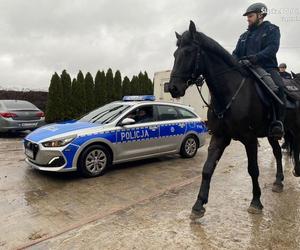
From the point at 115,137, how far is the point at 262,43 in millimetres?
3655

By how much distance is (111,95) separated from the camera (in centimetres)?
2138

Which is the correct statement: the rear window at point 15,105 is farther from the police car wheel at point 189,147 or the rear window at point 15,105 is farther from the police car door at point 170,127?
the police car wheel at point 189,147

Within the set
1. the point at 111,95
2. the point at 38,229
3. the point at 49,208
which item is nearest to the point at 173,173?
the point at 49,208

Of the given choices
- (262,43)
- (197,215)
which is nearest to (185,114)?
(262,43)

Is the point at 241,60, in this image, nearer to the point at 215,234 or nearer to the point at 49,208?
the point at 215,234

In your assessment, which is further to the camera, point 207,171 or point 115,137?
point 115,137

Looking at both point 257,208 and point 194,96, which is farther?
point 194,96

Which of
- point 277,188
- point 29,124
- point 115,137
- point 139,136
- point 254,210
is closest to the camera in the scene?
point 254,210

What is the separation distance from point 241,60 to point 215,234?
2.34 m

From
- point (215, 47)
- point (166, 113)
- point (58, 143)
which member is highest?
point (215, 47)

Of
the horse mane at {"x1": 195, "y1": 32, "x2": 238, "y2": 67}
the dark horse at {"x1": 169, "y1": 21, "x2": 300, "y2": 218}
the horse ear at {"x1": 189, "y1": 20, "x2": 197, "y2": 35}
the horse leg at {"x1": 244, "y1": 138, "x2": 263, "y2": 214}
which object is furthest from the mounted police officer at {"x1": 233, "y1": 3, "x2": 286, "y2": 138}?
the horse ear at {"x1": 189, "y1": 20, "x2": 197, "y2": 35}

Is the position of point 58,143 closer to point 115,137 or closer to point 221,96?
point 115,137

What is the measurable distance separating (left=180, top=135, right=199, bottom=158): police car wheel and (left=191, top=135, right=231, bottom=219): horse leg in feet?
13.3

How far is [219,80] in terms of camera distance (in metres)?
4.51
